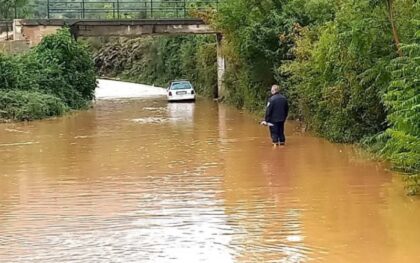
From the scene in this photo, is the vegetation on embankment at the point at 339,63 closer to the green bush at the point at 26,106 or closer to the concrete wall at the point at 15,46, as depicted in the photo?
the green bush at the point at 26,106

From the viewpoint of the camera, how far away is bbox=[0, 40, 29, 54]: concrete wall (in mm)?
40656

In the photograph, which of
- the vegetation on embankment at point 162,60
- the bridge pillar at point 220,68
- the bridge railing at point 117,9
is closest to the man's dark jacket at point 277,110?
the bridge railing at point 117,9

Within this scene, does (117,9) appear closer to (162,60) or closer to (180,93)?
(180,93)

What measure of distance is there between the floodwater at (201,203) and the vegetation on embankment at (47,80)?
8783 mm

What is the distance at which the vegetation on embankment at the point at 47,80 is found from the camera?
32094 mm

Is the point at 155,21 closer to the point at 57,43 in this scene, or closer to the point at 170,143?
the point at 57,43

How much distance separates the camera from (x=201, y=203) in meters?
12.7

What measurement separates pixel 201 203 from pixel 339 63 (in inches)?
306

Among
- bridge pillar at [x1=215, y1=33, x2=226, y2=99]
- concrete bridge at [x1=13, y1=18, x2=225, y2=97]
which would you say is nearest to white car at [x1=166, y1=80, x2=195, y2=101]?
bridge pillar at [x1=215, y1=33, x2=226, y2=99]

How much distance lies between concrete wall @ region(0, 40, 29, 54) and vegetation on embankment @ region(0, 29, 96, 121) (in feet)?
5.62

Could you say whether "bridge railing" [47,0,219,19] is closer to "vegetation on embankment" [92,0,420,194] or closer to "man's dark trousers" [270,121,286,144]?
"vegetation on embankment" [92,0,420,194]


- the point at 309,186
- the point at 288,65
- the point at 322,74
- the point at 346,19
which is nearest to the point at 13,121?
the point at 288,65

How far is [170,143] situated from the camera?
885 inches

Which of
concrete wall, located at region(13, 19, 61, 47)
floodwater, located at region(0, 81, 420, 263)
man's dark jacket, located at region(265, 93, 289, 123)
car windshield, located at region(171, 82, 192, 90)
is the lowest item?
car windshield, located at region(171, 82, 192, 90)
